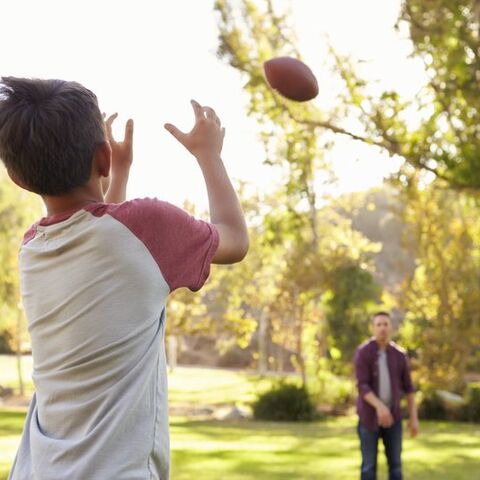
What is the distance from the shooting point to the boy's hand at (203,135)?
2115 mm

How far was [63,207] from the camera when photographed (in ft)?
6.58

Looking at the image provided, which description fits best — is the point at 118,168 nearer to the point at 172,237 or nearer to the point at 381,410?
the point at 172,237

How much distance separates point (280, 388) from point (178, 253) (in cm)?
2487

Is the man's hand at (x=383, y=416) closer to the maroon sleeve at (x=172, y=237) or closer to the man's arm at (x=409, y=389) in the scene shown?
the man's arm at (x=409, y=389)

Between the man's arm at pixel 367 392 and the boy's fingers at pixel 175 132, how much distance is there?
7.14 meters

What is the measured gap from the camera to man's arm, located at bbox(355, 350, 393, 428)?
29.1ft

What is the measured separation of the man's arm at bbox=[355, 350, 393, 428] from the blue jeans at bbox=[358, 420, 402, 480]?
0.22m

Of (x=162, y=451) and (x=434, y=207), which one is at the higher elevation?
(x=434, y=207)

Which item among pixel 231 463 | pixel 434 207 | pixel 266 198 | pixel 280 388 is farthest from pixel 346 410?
pixel 231 463

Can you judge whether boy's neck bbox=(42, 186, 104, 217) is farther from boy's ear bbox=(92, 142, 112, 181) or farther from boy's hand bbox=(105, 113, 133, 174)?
boy's hand bbox=(105, 113, 133, 174)

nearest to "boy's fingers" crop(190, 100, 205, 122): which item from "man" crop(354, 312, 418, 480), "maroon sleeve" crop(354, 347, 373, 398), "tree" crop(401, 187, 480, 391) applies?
"man" crop(354, 312, 418, 480)

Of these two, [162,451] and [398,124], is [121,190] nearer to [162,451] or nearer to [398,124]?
→ [162,451]

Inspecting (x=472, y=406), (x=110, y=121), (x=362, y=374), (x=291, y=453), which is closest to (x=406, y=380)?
(x=362, y=374)

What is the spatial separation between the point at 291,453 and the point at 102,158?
46.6 feet
